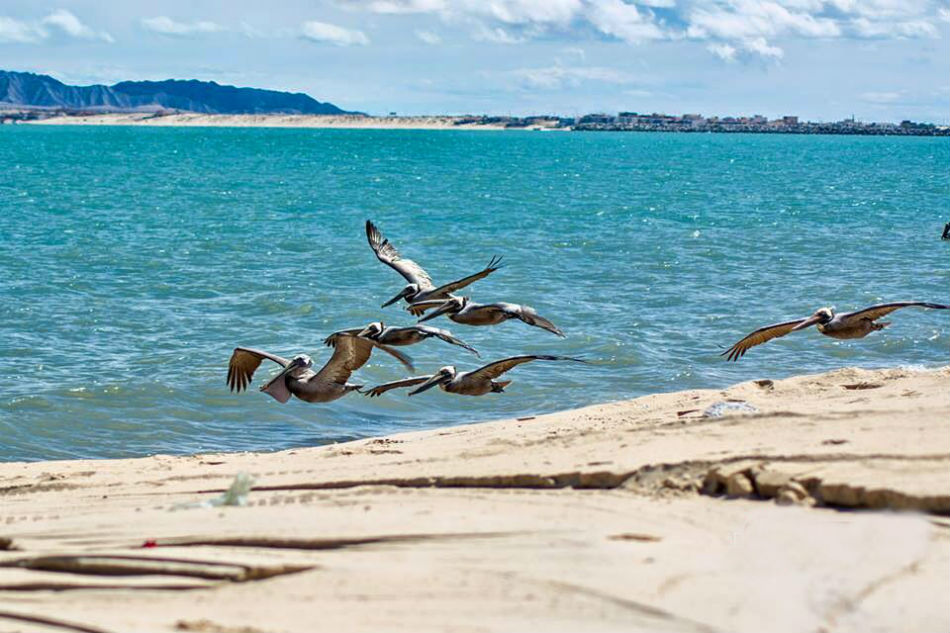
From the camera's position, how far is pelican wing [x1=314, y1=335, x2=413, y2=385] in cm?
1231

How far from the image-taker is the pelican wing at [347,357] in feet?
40.4

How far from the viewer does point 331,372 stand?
12.5m

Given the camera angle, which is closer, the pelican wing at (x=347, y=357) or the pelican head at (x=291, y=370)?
the pelican wing at (x=347, y=357)

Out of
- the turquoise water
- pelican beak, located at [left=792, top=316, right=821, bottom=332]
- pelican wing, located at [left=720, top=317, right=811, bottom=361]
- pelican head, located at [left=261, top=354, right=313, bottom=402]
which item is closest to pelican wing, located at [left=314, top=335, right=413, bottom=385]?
pelican head, located at [left=261, top=354, right=313, bottom=402]

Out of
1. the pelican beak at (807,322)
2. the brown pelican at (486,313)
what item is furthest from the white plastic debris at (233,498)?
the pelican beak at (807,322)

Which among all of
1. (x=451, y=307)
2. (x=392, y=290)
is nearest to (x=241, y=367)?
(x=451, y=307)

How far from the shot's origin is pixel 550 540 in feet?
24.1

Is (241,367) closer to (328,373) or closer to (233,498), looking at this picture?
(328,373)

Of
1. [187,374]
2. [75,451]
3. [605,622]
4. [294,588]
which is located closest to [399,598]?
[294,588]

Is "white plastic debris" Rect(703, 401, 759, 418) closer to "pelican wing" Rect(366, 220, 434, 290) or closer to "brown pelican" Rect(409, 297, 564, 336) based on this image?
"brown pelican" Rect(409, 297, 564, 336)

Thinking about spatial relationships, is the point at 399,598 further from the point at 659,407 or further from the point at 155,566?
the point at 659,407

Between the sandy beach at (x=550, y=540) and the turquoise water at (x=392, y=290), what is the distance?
6580mm

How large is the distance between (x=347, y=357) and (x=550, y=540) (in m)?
5.39

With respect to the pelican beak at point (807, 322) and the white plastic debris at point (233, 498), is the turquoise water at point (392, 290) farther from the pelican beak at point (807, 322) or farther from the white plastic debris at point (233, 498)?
the white plastic debris at point (233, 498)
